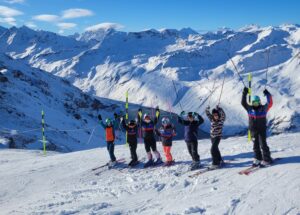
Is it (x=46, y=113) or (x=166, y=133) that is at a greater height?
(x=46, y=113)

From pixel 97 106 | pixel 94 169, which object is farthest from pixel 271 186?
pixel 97 106

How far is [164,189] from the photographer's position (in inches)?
512

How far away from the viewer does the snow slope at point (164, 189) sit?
1091cm

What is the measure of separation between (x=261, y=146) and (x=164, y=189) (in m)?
3.54

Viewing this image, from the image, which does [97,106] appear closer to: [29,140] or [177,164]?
[29,140]

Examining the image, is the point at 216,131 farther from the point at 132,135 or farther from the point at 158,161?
the point at 132,135

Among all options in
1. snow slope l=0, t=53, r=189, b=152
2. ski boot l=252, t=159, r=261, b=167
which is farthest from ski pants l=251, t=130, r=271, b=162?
snow slope l=0, t=53, r=189, b=152

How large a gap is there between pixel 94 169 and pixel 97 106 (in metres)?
126

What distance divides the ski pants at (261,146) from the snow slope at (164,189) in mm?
489

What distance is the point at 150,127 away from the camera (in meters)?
17.2

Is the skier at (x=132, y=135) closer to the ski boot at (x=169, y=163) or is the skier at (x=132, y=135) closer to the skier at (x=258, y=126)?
the ski boot at (x=169, y=163)

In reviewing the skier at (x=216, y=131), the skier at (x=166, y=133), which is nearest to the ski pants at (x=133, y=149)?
the skier at (x=166, y=133)

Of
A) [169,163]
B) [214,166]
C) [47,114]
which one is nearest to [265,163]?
[214,166]

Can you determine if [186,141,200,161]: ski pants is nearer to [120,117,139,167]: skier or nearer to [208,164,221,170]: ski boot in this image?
[208,164,221,170]: ski boot
